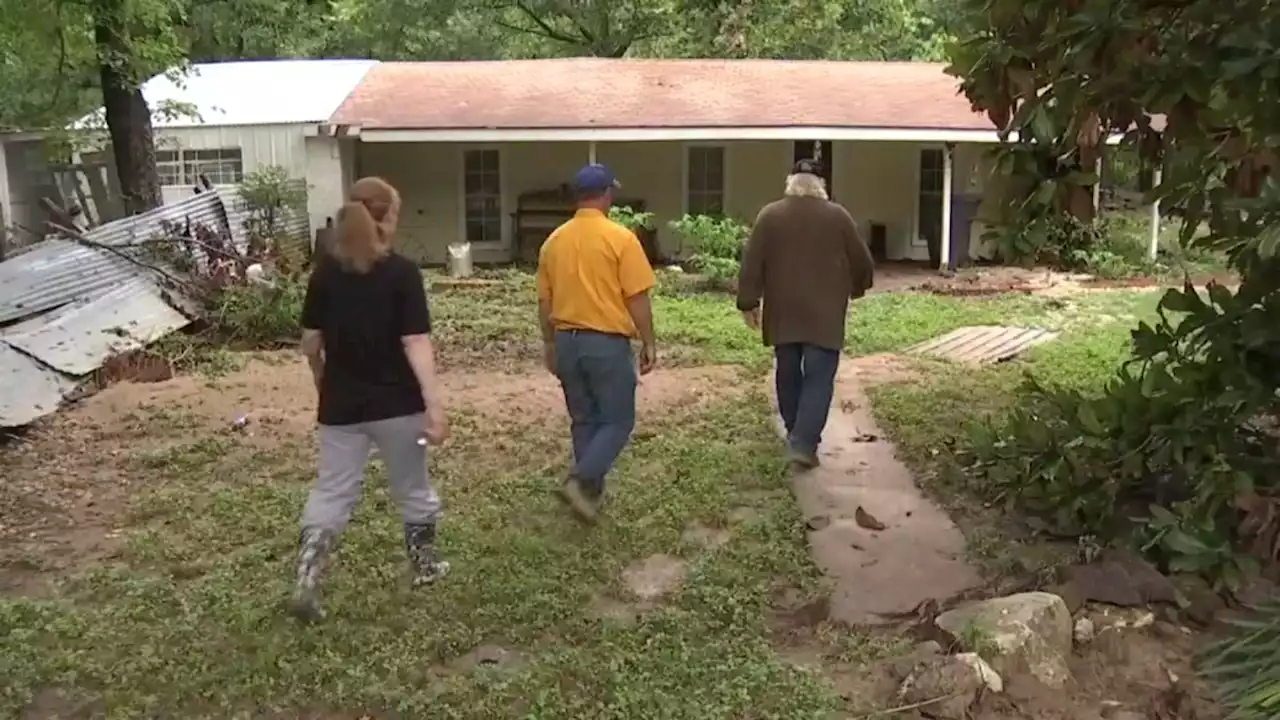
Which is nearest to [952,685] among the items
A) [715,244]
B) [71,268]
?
[71,268]

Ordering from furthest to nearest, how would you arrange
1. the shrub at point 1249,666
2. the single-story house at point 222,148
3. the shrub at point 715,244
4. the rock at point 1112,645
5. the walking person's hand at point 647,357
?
the single-story house at point 222,148
the shrub at point 715,244
the walking person's hand at point 647,357
the rock at point 1112,645
the shrub at point 1249,666

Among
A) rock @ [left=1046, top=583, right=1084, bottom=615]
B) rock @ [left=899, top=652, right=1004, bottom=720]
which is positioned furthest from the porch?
rock @ [left=899, top=652, right=1004, bottom=720]

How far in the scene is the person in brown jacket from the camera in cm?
649

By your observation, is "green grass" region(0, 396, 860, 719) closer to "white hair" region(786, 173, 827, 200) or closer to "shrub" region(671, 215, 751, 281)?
"white hair" region(786, 173, 827, 200)

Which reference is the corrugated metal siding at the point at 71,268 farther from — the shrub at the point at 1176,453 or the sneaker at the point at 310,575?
the shrub at the point at 1176,453

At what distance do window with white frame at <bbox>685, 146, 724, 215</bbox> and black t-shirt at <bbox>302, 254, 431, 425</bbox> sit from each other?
14390 mm

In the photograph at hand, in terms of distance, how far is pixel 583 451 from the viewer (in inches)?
230

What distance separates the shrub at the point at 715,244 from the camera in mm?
15156

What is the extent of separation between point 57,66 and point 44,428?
7588mm

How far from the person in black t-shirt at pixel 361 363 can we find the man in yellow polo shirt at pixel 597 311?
1026 millimetres

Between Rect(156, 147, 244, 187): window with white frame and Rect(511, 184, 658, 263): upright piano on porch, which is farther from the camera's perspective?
Rect(511, 184, 658, 263): upright piano on porch

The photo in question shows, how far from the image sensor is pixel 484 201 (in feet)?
61.6

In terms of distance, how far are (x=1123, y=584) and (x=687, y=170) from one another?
1459cm

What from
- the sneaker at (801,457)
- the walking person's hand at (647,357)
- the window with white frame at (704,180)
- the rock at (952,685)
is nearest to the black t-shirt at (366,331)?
the walking person's hand at (647,357)
